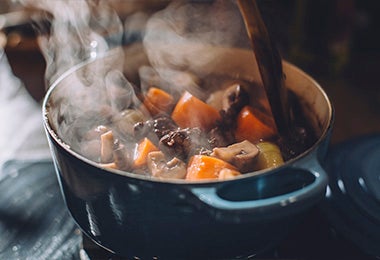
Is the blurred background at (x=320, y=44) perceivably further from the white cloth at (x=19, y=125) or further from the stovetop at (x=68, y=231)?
the stovetop at (x=68, y=231)

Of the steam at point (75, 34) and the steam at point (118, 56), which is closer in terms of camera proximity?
the steam at point (118, 56)

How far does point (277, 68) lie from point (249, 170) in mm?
222

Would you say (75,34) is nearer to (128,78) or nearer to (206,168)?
(128,78)

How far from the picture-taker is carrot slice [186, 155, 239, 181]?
881mm

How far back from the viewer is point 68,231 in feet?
3.33

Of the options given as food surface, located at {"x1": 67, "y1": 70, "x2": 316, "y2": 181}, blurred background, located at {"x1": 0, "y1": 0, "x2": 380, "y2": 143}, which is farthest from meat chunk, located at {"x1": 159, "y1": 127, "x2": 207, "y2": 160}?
blurred background, located at {"x1": 0, "y1": 0, "x2": 380, "y2": 143}

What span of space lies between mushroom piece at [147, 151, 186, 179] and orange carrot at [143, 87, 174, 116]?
21cm

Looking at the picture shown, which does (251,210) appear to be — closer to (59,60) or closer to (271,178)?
(271,178)

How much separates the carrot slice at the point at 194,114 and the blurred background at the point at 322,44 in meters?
0.70

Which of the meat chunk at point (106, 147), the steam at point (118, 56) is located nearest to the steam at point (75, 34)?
the steam at point (118, 56)

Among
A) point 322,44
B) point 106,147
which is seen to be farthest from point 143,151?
point 322,44

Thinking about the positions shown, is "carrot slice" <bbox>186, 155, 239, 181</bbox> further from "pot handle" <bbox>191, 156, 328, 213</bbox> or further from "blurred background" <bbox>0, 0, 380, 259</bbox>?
"blurred background" <bbox>0, 0, 380, 259</bbox>

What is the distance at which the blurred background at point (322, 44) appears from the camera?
170 centimetres

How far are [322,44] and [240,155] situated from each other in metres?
1.00
